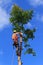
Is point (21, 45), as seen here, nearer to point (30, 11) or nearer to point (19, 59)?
point (19, 59)

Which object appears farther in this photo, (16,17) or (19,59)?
(16,17)

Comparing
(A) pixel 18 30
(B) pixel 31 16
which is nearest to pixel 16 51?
(A) pixel 18 30

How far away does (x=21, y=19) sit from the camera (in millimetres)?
28000

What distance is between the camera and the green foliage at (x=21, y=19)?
27.8m

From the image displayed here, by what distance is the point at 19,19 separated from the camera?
91.9 ft

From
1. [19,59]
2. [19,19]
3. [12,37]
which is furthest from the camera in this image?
[19,19]

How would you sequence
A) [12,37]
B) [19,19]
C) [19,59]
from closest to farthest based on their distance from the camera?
[12,37] → [19,59] → [19,19]

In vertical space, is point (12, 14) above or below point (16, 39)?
above

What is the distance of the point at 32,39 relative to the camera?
92.2ft

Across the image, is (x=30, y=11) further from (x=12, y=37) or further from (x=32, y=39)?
(x=12, y=37)

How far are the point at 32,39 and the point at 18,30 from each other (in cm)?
183

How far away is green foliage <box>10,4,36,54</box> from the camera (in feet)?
91.2

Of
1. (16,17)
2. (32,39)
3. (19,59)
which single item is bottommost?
(19,59)

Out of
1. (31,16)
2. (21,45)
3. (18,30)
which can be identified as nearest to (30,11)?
(31,16)
